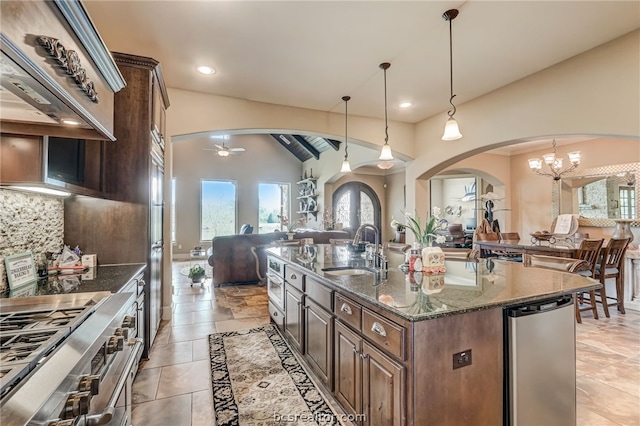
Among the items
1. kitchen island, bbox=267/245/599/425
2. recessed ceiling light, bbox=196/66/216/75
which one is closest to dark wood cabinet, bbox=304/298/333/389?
kitchen island, bbox=267/245/599/425

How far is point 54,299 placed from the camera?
1.54m

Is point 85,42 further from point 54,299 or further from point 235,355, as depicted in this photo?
point 235,355

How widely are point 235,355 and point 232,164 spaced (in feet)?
26.6

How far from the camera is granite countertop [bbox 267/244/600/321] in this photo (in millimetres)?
1458

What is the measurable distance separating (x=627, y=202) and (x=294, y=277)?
573 centimetres

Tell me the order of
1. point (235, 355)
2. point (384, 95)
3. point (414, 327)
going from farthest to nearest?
point (384, 95) < point (235, 355) < point (414, 327)

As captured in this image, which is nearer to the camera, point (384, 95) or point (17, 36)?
point (17, 36)

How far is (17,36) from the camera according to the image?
2.75 feet

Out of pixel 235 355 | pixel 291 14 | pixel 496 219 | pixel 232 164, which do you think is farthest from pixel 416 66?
pixel 232 164

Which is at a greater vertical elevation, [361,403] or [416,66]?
[416,66]

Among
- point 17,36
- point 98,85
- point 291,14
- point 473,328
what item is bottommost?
point 473,328

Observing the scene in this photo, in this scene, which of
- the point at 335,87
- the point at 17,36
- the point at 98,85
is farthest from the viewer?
the point at 335,87

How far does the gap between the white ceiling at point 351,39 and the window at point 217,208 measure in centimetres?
624

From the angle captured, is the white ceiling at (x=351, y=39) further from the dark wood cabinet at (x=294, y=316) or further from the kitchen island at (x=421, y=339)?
the dark wood cabinet at (x=294, y=316)
